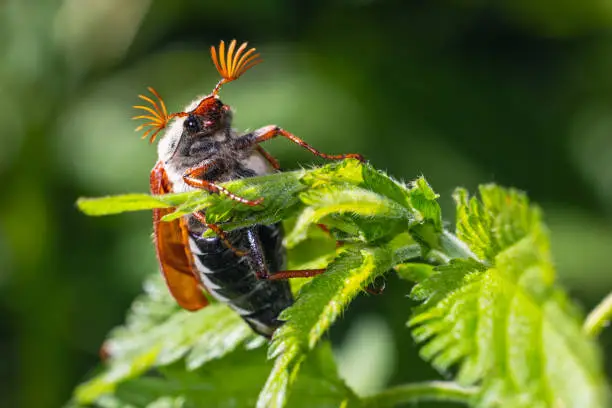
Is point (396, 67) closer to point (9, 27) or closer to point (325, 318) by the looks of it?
point (9, 27)

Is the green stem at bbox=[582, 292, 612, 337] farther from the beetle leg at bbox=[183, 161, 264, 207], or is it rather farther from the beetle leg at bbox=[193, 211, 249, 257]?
the beetle leg at bbox=[193, 211, 249, 257]

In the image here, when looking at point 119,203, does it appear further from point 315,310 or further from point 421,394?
point 421,394

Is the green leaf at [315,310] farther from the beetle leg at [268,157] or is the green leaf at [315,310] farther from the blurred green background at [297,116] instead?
the blurred green background at [297,116]

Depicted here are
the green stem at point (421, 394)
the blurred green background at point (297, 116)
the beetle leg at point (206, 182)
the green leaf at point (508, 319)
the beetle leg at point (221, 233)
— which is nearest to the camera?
the green leaf at point (508, 319)

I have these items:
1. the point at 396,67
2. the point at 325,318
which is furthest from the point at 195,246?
the point at 396,67

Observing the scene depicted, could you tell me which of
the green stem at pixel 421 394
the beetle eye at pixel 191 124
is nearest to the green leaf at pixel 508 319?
the green stem at pixel 421 394

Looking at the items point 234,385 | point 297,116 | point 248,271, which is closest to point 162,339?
point 234,385
